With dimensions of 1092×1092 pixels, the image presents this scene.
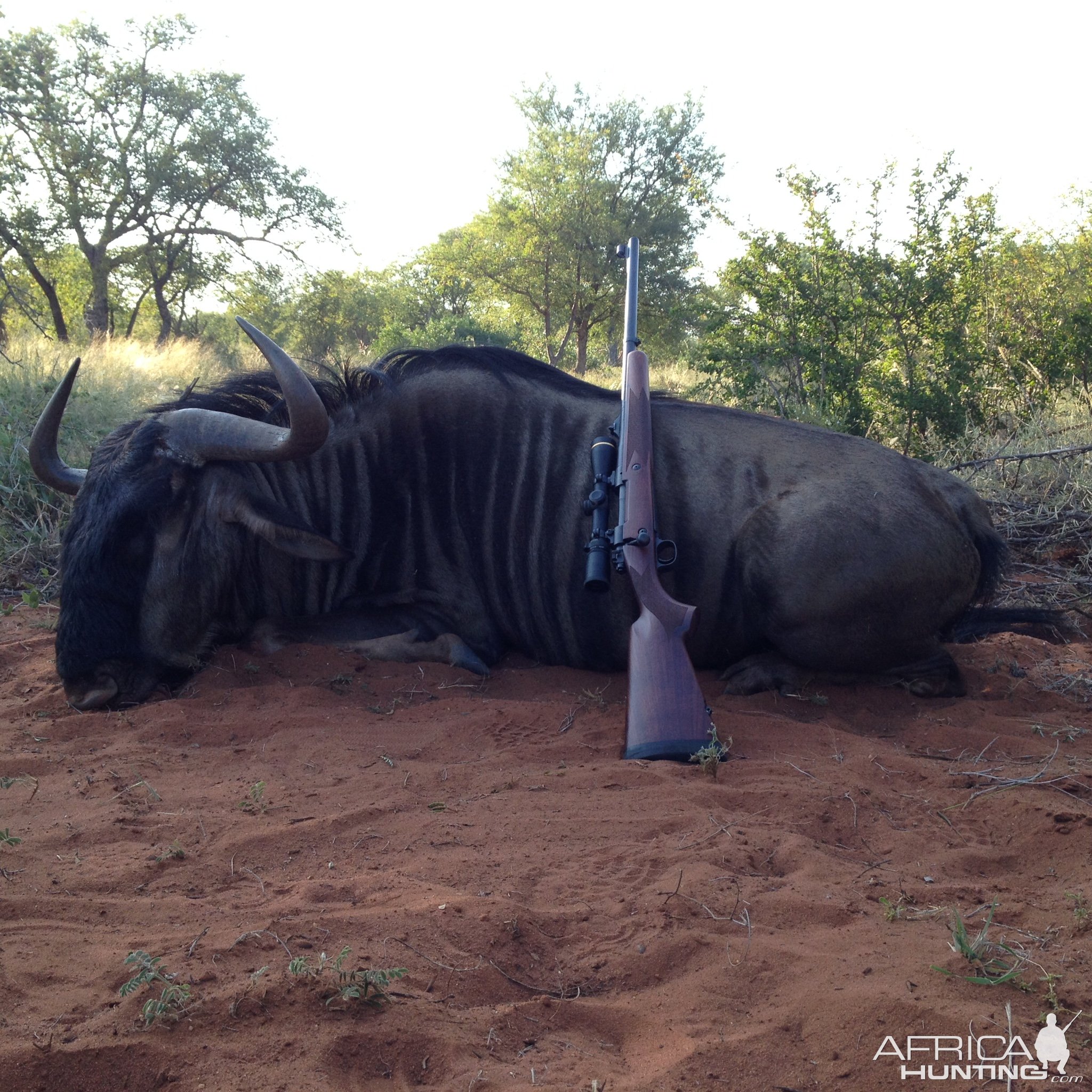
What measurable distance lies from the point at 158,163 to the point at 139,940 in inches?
875

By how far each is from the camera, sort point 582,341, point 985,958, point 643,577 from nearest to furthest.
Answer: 1. point 985,958
2. point 643,577
3. point 582,341

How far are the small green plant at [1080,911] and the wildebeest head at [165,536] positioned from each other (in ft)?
9.83

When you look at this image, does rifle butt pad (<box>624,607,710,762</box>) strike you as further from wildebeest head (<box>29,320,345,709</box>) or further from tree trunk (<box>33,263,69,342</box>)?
tree trunk (<box>33,263,69,342</box>)

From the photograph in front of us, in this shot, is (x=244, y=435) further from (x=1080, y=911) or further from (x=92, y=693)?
(x=1080, y=911)

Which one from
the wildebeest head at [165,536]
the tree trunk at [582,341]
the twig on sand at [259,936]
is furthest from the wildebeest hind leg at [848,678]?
the tree trunk at [582,341]

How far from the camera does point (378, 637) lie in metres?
4.45

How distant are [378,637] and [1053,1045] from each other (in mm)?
3310

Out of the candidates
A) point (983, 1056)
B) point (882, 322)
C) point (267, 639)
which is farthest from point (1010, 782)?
point (882, 322)

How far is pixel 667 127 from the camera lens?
78.0 ft

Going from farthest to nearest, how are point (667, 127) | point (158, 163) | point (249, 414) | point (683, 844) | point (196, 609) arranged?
point (667, 127), point (158, 163), point (249, 414), point (196, 609), point (683, 844)

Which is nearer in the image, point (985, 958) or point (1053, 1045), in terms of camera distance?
point (1053, 1045)

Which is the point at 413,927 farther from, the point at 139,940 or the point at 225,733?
the point at 225,733

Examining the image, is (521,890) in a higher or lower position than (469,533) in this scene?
lower

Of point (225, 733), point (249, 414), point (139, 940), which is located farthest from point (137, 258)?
point (139, 940)
